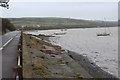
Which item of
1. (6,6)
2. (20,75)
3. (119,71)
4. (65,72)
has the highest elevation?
(6,6)

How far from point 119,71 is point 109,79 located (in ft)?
17.4

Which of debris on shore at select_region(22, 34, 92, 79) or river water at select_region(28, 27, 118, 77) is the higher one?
debris on shore at select_region(22, 34, 92, 79)

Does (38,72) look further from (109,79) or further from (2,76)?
(109,79)

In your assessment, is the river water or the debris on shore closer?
the debris on shore

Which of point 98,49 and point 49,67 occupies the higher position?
point 49,67

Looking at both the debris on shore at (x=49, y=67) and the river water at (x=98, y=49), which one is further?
the river water at (x=98, y=49)

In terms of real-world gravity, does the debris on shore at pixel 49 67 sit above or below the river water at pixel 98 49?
above

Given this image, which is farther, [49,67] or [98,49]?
[98,49]

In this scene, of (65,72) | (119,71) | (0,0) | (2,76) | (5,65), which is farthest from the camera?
(0,0)

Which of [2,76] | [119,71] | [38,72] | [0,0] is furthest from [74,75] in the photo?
[0,0]

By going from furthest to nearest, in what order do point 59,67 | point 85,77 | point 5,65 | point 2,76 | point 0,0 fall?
point 0,0 < point 59,67 < point 85,77 < point 5,65 < point 2,76

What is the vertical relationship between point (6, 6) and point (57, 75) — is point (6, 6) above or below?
above

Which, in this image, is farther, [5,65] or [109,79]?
[109,79]

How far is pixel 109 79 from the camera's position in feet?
62.7
